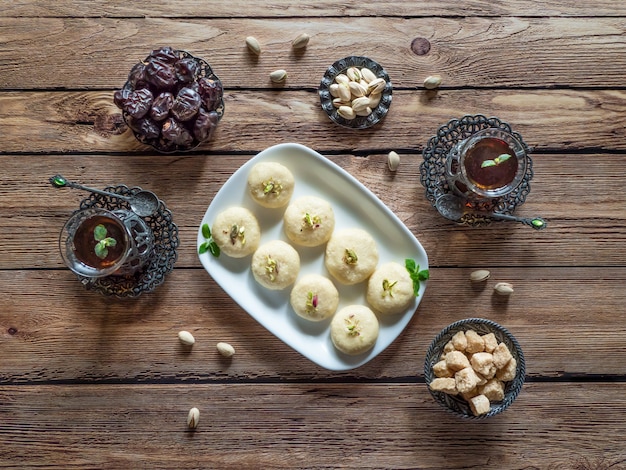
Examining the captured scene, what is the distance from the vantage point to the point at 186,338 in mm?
1591

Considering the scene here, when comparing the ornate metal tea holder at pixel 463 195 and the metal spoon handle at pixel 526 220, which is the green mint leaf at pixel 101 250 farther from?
the metal spoon handle at pixel 526 220

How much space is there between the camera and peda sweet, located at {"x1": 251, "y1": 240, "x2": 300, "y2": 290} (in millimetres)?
1527

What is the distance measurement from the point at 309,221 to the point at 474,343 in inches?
20.7

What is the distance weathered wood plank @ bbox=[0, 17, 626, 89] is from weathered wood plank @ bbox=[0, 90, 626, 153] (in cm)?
4

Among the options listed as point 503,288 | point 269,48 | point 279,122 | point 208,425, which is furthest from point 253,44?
point 208,425

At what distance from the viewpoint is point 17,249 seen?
1613 millimetres

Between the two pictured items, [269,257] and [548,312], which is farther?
[548,312]

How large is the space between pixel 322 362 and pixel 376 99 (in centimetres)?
72

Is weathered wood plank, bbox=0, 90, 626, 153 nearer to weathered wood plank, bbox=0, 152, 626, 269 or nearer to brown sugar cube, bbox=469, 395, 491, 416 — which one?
weathered wood plank, bbox=0, 152, 626, 269

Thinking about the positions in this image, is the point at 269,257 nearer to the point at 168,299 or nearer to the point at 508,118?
the point at 168,299

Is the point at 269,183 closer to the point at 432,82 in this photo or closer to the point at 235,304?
the point at 235,304

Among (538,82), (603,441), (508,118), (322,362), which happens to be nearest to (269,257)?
(322,362)

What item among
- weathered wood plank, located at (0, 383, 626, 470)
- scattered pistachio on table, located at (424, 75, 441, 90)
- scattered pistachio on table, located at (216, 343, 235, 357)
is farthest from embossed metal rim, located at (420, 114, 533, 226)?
scattered pistachio on table, located at (216, 343, 235, 357)

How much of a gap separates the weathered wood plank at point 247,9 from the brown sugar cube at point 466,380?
38.0 inches
